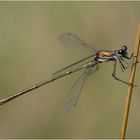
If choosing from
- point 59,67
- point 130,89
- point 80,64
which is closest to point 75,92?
point 80,64

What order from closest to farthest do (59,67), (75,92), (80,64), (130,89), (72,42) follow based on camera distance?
1. (130,89)
2. (75,92)
3. (72,42)
4. (80,64)
5. (59,67)

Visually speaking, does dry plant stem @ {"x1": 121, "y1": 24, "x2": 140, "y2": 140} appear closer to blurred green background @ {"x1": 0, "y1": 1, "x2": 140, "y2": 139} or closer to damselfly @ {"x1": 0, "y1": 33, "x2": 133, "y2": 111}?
damselfly @ {"x1": 0, "y1": 33, "x2": 133, "y2": 111}

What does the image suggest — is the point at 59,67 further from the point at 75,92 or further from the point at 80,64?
the point at 75,92

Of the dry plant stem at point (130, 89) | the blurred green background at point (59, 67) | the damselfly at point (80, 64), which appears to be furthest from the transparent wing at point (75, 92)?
the dry plant stem at point (130, 89)

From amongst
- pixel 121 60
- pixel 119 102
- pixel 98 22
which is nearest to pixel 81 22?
pixel 98 22

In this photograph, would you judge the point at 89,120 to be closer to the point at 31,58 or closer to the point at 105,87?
the point at 105,87

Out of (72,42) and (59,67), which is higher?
(72,42)

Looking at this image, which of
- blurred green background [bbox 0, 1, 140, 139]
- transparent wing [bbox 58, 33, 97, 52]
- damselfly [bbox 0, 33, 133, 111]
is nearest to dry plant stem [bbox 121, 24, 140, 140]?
damselfly [bbox 0, 33, 133, 111]

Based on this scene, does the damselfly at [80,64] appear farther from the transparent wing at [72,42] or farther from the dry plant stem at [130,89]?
the dry plant stem at [130,89]
